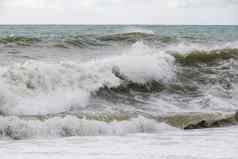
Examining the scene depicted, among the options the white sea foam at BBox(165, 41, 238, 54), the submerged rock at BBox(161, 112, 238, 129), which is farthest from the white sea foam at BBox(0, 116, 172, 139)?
the white sea foam at BBox(165, 41, 238, 54)

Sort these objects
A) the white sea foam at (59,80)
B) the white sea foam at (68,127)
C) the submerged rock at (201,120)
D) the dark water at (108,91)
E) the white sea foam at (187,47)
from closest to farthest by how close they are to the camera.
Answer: the white sea foam at (68,127) → the dark water at (108,91) → the submerged rock at (201,120) → the white sea foam at (59,80) → the white sea foam at (187,47)

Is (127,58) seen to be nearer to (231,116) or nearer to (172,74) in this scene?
(172,74)

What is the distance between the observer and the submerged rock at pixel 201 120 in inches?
345

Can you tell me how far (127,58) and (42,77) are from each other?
357 centimetres

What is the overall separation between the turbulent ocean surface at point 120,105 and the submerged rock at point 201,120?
0.02 metres

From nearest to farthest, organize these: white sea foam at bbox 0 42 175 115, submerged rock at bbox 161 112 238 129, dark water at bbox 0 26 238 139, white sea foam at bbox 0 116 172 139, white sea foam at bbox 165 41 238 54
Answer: white sea foam at bbox 0 116 172 139 → dark water at bbox 0 26 238 139 → submerged rock at bbox 161 112 238 129 → white sea foam at bbox 0 42 175 115 → white sea foam at bbox 165 41 238 54

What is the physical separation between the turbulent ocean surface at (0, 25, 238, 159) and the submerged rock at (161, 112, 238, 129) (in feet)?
0.06

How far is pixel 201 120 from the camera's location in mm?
8844

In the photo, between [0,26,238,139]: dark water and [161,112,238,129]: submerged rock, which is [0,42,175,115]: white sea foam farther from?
[161,112,238,129]: submerged rock

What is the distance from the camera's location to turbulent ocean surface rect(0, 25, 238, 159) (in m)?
6.77

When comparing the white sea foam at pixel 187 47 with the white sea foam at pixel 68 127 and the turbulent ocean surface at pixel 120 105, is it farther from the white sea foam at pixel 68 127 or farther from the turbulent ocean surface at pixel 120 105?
the white sea foam at pixel 68 127

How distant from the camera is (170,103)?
37.1 ft

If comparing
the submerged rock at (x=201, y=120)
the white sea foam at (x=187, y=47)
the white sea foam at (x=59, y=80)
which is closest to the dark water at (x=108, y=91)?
the white sea foam at (x=59, y=80)

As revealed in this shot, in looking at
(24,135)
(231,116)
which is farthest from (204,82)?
(24,135)
